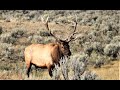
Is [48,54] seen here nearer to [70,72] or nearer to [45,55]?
[45,55]

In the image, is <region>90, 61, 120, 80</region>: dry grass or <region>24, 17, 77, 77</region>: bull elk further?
<region>90, 61, 120, 80</region>: dry grass

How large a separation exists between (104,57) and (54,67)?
309 cm

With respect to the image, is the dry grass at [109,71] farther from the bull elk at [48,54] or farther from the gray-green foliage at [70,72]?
the bull elk at [48,54]

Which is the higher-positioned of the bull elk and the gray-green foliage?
the bull elk

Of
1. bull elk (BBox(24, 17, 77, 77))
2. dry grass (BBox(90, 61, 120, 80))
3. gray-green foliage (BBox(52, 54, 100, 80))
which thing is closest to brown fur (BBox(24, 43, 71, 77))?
bull elk (BBox(24, 17, 77, 77))

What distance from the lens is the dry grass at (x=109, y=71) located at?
12244 mm

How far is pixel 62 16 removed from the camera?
73.7ft

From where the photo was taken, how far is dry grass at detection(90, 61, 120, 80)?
12.2m

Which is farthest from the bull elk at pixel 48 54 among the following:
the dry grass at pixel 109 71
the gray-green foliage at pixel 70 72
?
the dry grass at pixel 109 71

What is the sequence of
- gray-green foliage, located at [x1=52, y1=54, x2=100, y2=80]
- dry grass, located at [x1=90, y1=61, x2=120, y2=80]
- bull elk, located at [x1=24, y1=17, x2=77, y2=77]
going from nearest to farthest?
gray-green foliage, located at [x1=52, y1=54, x2=100, y2=80] < bull elk, located at [x1=24, y1=17, x2=77, y2=77] < dry grass, located at [x1=90, y1=61, x2=120, y2=80]

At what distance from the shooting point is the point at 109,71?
1273 centimetres

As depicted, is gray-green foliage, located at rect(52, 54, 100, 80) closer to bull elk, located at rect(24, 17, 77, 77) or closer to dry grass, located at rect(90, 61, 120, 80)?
bull elk, located at rect(24, 17, 77, 77)
